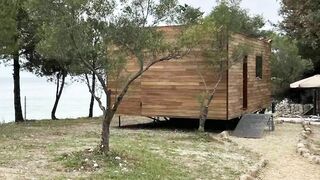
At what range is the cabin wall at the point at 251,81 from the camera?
47.6 ft

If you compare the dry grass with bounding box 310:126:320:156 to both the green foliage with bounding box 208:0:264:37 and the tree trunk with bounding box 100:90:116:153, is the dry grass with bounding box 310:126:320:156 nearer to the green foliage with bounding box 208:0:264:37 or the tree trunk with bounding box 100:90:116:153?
the green foliage with bounding box 208:0:264:37

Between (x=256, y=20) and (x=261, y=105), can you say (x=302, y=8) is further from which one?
(x=256, y=20)

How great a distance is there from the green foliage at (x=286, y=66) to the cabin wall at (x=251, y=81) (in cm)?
850

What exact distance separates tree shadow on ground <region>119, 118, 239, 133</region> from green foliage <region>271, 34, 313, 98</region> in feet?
40.6

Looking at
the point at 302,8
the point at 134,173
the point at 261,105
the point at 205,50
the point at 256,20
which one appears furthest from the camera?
the point at 256,20

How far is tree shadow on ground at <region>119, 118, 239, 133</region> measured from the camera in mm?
15820

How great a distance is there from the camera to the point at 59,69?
20.0 metres

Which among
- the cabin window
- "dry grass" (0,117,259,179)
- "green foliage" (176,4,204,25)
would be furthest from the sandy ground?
the cabin window

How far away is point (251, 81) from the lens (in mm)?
16984

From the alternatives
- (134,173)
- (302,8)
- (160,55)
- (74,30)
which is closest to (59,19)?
(74,30)

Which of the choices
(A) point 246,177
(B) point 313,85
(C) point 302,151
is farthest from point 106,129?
(B) point 313,85

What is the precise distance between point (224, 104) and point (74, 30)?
748 cm

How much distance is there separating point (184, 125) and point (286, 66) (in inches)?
541

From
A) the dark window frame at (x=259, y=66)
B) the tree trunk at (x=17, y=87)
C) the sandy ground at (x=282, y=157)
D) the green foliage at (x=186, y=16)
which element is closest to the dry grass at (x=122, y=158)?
the sandy ground at (x=282, y=157)
